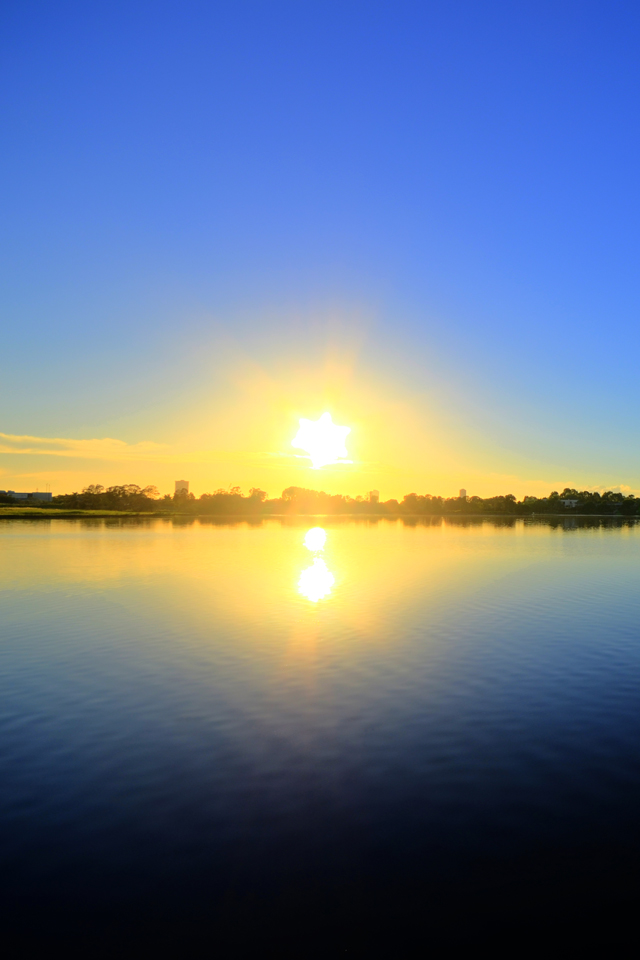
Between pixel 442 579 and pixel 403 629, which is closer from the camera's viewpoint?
pixel 403 629

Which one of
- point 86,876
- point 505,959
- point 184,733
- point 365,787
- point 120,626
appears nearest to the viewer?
point 505,959

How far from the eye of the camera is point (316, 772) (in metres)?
16.4

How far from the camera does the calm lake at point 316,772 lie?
36.4ft

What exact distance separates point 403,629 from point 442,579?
24.4 metres

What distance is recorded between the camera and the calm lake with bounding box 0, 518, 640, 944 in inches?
436

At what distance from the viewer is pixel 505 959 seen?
9664mm

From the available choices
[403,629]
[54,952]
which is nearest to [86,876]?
[54,952]

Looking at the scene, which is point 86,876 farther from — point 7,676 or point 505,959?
point 7,676

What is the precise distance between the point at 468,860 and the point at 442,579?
47760mm

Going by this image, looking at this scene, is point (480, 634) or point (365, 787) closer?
point (365, 787)

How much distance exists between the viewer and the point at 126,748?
18.0 m

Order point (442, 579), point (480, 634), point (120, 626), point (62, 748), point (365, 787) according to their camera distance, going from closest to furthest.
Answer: point (365, 787)
point (62, 748)
point (480, 634)
point (120, 626)
point (442, 579)

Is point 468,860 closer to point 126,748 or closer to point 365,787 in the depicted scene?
point 365,787

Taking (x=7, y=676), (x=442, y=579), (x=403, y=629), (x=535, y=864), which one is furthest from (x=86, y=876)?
(x=442, y=579)
